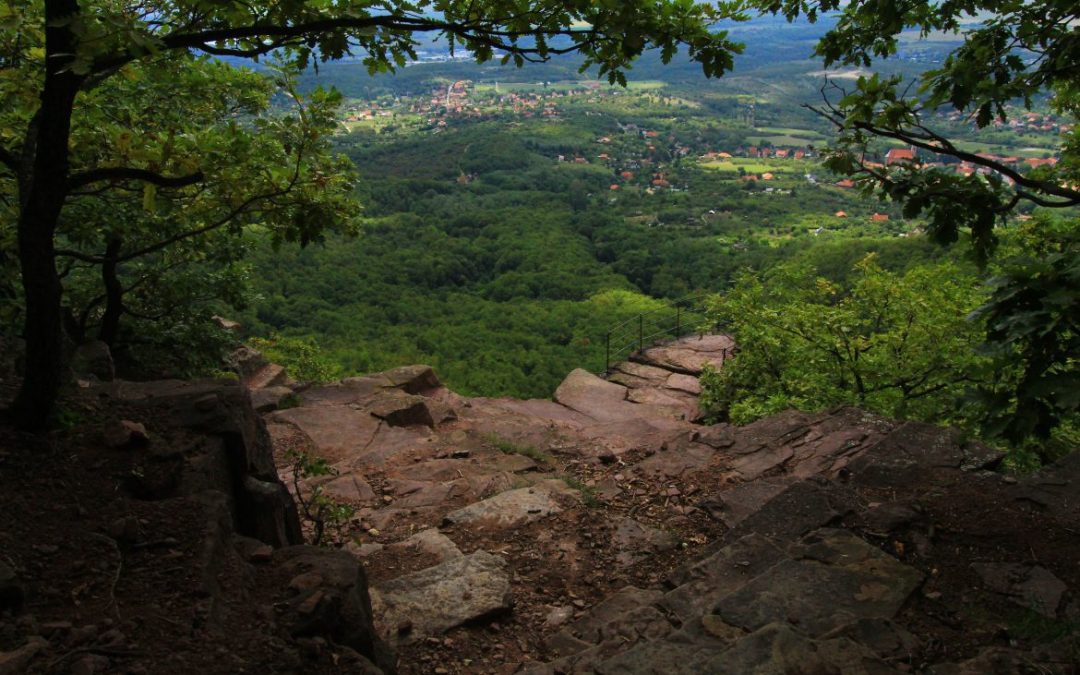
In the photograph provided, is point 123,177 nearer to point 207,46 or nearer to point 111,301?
point 207,46

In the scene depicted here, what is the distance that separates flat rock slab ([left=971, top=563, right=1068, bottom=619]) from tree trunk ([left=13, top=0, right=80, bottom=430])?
500 centimetres

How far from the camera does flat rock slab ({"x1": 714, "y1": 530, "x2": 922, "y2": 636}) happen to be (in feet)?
11.9

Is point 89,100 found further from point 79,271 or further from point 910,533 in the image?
point 910,533

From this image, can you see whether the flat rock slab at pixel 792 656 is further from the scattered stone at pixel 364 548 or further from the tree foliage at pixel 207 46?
the scattered stone at pixel 364 548

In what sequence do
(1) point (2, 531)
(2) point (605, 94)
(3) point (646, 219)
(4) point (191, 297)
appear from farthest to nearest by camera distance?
(2) point (605, 94)
(3) point (646, 219)
(4) point (191, 297)
(1) point (2, 531)

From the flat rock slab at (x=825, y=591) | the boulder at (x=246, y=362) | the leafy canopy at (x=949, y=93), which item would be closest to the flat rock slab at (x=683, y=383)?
the boulder at (x=246, y=362)

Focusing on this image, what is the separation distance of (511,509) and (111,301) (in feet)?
17.0

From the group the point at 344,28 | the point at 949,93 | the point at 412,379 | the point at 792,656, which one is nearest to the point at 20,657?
the point at 344,28

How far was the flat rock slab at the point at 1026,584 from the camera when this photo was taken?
359 cm

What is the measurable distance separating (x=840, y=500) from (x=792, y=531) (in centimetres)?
49

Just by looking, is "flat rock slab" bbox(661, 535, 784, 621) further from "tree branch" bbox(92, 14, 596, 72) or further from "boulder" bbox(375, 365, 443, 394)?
"boulder" bbox(375, 365, 443, 394)

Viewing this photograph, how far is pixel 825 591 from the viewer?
3811mm

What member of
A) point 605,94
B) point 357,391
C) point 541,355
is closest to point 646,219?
point 541,355

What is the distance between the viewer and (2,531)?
10.0 feet
